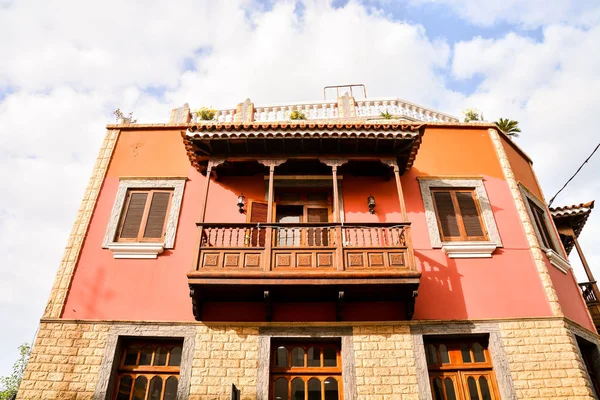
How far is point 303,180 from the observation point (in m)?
9.56

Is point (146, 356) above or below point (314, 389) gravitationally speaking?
above

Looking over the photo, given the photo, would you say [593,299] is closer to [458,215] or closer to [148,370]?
[458,215]

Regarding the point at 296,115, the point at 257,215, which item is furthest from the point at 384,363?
the point at 296,115

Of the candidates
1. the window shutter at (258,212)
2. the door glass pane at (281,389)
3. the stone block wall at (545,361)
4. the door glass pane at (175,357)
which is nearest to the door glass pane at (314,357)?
the door glass pane at (281,389)

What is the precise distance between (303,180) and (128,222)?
416 centimetres

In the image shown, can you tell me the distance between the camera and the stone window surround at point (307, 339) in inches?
280

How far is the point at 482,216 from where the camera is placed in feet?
30.3

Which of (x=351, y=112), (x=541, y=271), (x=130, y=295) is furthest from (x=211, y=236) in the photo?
(x=541, y=271)

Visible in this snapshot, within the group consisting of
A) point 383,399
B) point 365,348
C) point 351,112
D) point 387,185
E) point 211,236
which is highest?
point 351,112

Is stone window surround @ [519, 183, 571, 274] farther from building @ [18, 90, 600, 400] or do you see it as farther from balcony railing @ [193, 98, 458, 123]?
balcony railing @ [193, 98, 458, 123]

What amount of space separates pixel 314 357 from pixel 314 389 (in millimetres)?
572

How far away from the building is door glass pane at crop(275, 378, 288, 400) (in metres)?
0.02

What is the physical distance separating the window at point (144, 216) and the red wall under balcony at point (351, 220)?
0.41 meters

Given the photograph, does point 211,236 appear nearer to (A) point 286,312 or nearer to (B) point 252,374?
(A) point 286,312
